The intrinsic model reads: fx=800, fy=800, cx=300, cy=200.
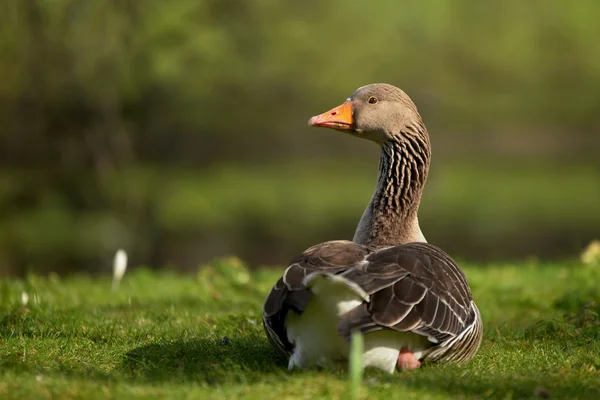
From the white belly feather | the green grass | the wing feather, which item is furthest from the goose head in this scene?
the white belly feather

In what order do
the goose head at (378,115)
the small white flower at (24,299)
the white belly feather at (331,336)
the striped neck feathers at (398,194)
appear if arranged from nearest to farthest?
the white belly feather at (331,336) < the striped neck feathers at (398,194) < the goose head at (378,115) < the small white flower at (24,299)

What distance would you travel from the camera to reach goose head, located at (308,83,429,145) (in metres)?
7.07

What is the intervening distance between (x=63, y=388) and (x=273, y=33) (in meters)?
37.1

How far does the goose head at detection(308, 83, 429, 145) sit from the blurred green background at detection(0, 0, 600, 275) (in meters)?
13.0

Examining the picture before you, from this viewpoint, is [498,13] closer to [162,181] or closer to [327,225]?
[162,181]

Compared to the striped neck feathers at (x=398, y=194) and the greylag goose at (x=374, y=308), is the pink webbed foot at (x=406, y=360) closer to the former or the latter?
the greylag goose at (x=374, y=308)

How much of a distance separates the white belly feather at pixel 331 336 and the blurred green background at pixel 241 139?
14.8 m

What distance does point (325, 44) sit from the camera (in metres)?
77.4

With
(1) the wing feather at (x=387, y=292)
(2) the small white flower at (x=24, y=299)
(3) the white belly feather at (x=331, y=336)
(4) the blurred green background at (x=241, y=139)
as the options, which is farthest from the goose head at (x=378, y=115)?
(4) the blurred green background at (x=241, y=139)

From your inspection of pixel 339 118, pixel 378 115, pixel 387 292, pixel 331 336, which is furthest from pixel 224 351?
pixel 378 115

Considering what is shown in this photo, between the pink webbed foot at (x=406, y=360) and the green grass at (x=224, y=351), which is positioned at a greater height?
the pink webbed foot at (x=406, y=360)

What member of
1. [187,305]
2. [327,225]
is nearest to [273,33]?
[327,225]

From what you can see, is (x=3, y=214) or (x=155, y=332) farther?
(x=3, y=214)

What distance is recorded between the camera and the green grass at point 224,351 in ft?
15.0
